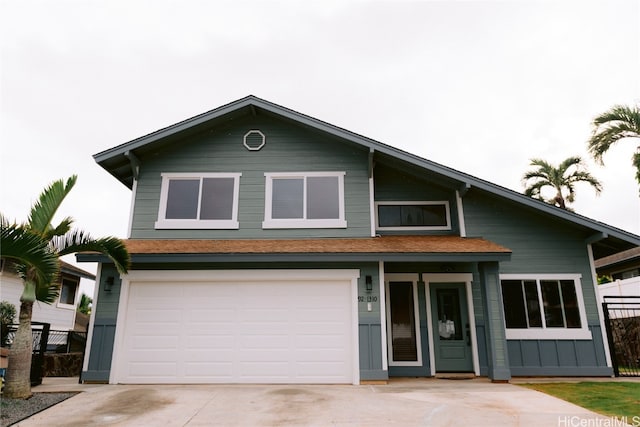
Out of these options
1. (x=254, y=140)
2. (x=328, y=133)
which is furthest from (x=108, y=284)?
(x=328, y=133)

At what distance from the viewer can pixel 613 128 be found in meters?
13.7

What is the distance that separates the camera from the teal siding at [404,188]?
11156 mm

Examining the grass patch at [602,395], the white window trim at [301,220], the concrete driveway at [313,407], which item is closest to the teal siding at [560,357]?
the grass patch at [602,395]

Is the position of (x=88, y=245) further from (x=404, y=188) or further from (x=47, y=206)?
(x=404, y=188)

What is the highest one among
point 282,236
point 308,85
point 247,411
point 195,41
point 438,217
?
point 308,85

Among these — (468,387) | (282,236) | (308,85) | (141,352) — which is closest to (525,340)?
(468,387)

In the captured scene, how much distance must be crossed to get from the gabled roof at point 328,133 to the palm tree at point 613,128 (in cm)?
509

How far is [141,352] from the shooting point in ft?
28.2

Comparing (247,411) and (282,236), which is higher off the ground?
(282,236)

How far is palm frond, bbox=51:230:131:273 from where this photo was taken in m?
7.51

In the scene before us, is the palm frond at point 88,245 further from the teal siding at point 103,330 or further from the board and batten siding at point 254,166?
the board and batten siding at point 254,166

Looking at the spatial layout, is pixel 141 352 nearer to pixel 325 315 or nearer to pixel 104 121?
pixel 325 315

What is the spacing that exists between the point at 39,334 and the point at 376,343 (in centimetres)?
804

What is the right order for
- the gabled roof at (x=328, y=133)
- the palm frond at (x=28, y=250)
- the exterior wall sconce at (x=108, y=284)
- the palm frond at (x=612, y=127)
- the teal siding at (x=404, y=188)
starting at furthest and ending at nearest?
the palm frond at (x=612, y=127)
the teal siding at (x=404, y=188)
the gabled roof at (x=328, y=133)
the exterior wall sconce at (x=108, y=284)
the palm frond at (x=28, y=250)
